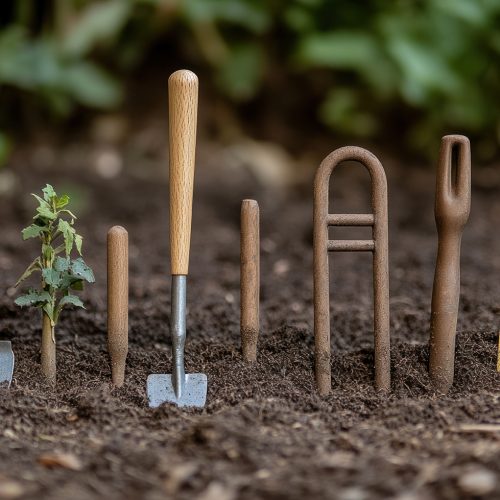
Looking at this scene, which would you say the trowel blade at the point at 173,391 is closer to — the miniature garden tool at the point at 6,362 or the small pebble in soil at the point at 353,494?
the miniature garden tool at the point at 6,362

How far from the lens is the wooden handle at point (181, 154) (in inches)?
68.8

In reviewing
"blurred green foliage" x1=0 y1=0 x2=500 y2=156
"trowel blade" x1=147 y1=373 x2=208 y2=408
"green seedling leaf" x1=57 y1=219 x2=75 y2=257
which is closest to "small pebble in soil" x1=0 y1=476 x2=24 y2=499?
"trowel blade" x1=147 y1=373 x2=208 y2=408

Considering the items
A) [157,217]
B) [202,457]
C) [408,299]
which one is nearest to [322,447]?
[202,457]

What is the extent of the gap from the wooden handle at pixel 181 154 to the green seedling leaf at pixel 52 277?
0.24 m

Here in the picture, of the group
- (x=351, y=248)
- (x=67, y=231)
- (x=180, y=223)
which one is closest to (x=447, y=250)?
(x=351, y=248)

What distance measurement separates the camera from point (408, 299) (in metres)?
2.60

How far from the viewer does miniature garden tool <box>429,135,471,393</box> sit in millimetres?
1766

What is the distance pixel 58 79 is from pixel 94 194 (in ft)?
2.15

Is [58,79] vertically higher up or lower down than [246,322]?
higher up

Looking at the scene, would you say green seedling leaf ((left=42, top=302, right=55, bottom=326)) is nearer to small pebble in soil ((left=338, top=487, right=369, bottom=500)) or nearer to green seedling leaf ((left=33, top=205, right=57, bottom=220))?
green seedling leaf ((left=33, top=205, right=57, bottom=220))

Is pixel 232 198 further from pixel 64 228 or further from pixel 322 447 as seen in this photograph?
pixel 322 447

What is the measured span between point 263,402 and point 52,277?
499 millimetres

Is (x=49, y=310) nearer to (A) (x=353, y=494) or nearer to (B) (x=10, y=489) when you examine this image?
(B) (x=10, y=489)

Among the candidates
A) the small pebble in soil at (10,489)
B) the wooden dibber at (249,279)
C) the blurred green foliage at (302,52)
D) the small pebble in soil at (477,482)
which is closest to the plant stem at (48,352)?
the wooden dibber at (249,279)
